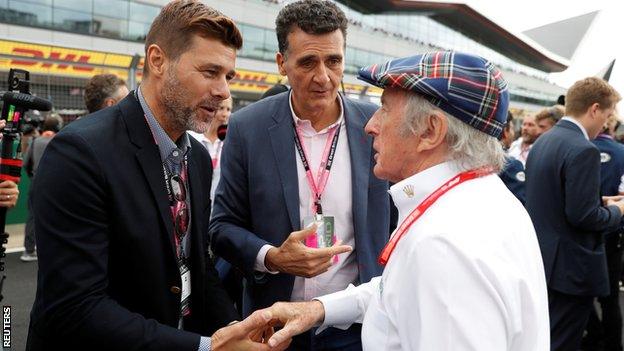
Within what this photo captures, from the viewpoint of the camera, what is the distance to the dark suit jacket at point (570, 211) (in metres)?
3.20

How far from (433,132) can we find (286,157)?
0.84 meters

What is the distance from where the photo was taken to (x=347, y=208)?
6.59ft

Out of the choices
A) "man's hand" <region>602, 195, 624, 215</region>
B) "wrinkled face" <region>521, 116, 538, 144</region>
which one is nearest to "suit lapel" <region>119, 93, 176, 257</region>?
"man's hand" <region>602, 195, 624, 215</region>

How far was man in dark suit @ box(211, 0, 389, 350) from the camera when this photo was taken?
1.96m

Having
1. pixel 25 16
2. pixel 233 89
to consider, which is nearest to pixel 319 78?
pixel 25 16

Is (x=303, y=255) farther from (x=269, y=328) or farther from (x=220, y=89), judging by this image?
(x=220, y=89)

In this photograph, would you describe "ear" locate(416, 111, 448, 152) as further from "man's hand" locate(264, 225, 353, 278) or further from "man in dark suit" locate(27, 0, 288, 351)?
"man in dark suit" locate(27, 0, 288, 351)

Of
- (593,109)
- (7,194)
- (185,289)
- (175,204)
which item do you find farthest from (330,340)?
(593,109)

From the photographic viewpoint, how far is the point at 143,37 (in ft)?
78.1

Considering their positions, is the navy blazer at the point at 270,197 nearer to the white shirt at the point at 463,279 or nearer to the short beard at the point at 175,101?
the short beard at the point at 175,101

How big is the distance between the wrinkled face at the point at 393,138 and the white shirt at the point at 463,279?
0.11m

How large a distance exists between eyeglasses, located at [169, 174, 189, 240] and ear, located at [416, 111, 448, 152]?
34.3 inches

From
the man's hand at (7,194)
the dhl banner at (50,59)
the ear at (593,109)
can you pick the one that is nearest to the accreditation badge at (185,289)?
the man's hand at (7,194)

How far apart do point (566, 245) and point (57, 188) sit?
3268 millimetres
